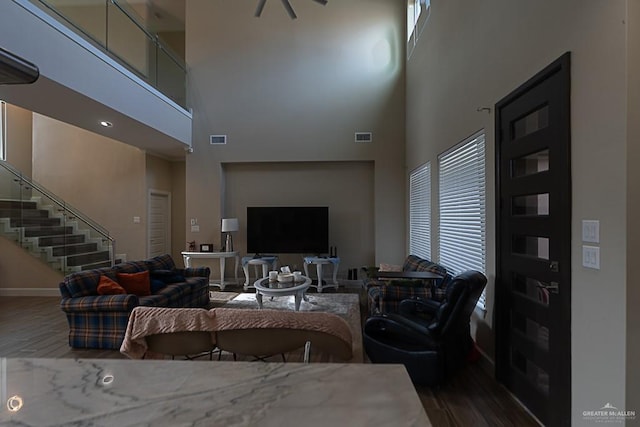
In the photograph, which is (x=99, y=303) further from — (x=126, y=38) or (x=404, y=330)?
(x=126, y=38)

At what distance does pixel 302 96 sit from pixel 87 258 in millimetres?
5406

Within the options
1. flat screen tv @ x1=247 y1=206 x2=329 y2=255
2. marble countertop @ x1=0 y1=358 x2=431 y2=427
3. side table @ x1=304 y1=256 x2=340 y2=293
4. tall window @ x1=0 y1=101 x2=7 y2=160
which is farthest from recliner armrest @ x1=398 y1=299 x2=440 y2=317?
tall window @ x1=0 y1=101 x2=7 y2=160

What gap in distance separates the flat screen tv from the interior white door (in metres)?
2.38

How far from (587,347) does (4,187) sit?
28.0 feet

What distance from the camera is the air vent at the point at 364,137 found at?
698 cm

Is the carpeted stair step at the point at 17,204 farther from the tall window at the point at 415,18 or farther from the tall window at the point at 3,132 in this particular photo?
the tall window at the point at 415,18

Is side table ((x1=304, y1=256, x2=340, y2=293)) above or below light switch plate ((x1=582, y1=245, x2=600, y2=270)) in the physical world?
below

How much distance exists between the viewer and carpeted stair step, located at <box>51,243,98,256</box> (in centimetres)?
640

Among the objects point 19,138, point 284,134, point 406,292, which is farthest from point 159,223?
point 406,292

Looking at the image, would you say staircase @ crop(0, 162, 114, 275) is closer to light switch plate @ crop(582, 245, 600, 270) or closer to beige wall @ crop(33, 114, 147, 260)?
beige wall @ crop(33, 114, 147, 260)

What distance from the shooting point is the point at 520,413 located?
96.7 inches

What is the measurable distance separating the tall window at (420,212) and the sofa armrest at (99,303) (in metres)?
4.02

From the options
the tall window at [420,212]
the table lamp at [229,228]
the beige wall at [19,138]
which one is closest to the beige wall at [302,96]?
the table lamp at [229,228]

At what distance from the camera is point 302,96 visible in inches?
276
